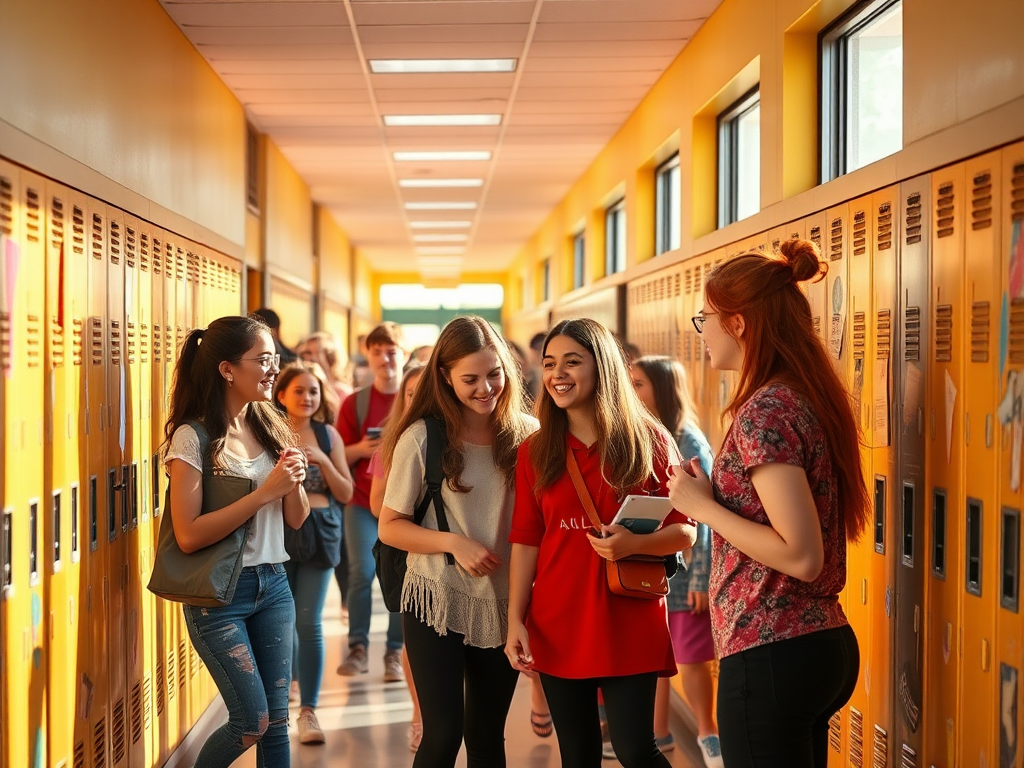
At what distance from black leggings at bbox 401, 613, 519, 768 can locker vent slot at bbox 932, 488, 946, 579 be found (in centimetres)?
113

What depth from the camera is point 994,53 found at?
2.45 meters

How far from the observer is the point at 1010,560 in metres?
2.32

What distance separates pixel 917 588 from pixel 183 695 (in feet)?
9.74

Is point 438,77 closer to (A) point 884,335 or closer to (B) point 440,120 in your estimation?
(B) point 440,120

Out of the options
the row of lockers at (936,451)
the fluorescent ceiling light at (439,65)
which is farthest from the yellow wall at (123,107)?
the row of lockers at (936,451)

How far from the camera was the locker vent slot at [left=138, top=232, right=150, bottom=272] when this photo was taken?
12.9 ft

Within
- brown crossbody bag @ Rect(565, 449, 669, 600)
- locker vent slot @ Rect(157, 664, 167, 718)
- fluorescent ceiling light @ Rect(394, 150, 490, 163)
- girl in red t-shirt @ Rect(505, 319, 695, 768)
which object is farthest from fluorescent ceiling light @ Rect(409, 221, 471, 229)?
brown crossbody bag @ Rect(565, 449, 669, 600)

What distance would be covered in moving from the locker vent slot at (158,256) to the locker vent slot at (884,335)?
2652 mm

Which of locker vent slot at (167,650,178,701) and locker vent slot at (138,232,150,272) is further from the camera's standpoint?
locker vent slot at (167,650,178,701)

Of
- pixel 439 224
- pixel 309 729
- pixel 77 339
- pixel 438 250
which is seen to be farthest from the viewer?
pixel 438 250

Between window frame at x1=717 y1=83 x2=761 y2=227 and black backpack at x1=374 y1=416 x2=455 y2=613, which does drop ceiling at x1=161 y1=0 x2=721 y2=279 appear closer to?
window frame at x1=717 y1=83 x2=761 y2=227

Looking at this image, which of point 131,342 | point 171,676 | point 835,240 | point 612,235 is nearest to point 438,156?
point 612,235

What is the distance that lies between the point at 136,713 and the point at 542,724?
171 centimetres

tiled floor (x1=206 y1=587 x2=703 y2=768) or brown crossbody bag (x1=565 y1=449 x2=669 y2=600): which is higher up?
brown crossbody bag (x1=565 y1=449 x2=669 y2=600)
